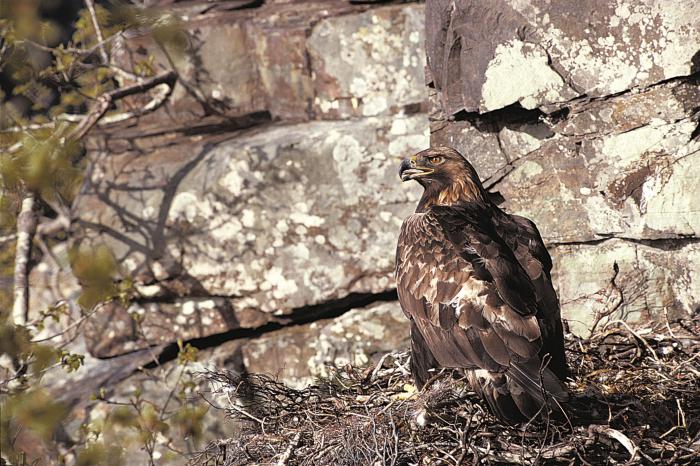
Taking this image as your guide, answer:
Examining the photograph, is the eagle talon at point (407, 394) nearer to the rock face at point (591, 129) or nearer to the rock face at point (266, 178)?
the rock face at point (591, 129)

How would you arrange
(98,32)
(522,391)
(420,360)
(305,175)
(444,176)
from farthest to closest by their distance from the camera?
1. (98,32)
2. (305,175)
3. (444,176)
4. (420,360)
5. (522,391)

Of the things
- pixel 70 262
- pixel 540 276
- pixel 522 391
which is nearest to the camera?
pixel 522 391

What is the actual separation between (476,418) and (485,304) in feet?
1.51

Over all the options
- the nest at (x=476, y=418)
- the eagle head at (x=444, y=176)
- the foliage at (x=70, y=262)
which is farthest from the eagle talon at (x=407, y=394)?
the foliage at (x=70, y=262)

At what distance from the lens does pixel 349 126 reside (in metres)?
6.22

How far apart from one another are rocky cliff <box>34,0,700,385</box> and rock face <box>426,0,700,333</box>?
13mm

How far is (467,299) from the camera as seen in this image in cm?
383

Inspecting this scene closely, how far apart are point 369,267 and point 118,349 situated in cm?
187

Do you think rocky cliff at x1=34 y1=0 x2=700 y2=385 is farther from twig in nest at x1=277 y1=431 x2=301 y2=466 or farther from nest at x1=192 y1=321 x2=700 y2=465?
twig in nest at x1=277 y1=431 x2=301 y2=466

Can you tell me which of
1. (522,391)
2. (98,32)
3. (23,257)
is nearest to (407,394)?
(522,391)

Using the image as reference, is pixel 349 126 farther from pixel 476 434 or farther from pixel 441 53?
pixel 476 434

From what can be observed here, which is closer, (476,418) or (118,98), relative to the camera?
(476,418)

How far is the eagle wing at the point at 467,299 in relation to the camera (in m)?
3.63

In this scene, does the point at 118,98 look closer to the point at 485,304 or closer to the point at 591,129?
the point at 591,129
